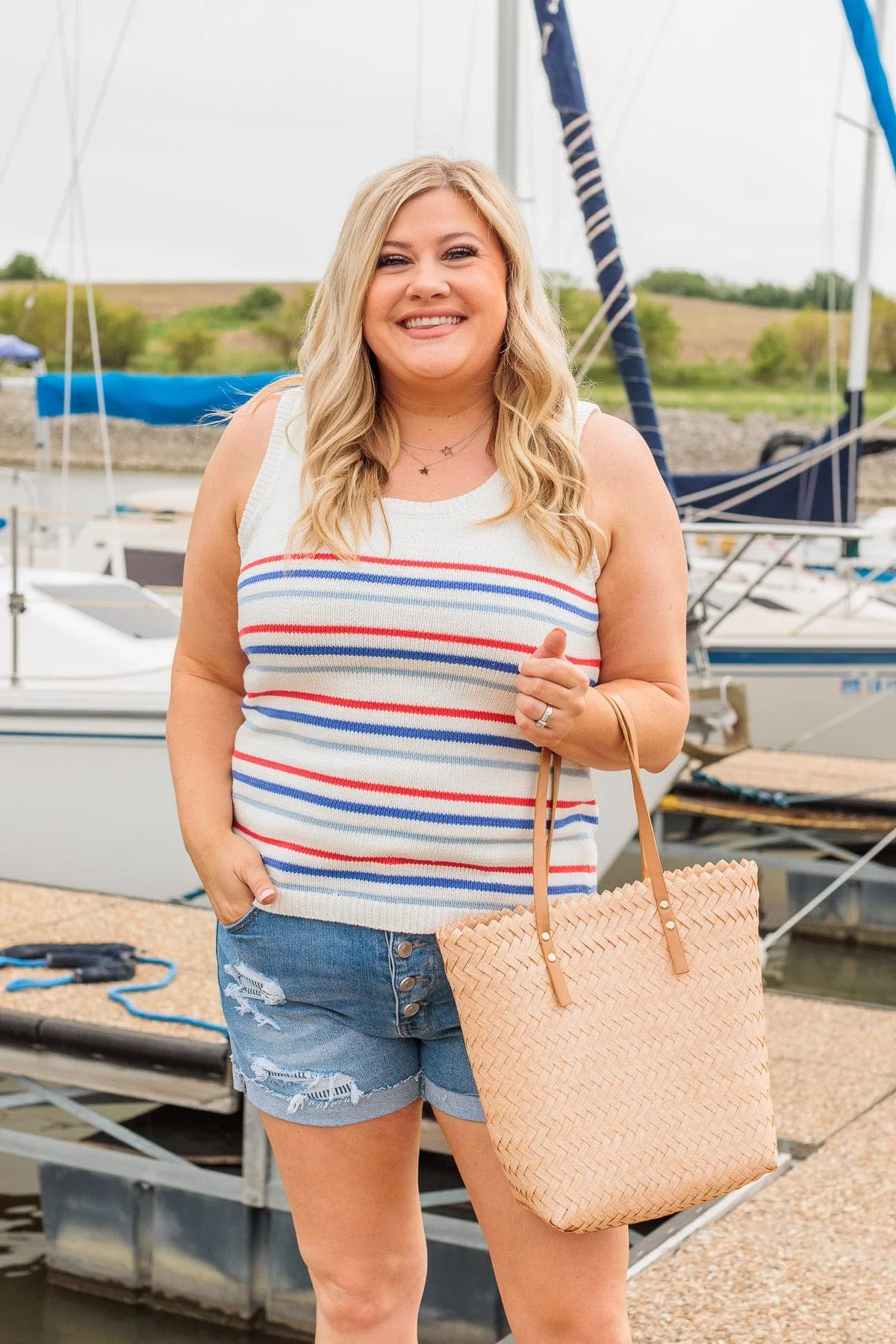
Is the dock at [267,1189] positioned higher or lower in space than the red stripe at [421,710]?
lower

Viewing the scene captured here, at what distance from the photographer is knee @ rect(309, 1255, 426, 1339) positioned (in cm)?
176

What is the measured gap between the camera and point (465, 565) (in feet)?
5.25

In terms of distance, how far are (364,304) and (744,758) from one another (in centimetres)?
783

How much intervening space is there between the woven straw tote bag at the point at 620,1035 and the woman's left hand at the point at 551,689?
8cm

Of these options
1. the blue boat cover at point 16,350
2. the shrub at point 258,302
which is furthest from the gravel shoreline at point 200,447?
the blue boat cover at point 16,350

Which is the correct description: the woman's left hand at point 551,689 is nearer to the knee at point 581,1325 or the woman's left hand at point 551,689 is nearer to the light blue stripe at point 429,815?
the light blue stripe at point 429,815

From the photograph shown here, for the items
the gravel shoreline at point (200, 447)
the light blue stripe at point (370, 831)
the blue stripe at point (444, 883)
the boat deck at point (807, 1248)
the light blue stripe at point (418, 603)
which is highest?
the gravel shoreline at point (200, 447)

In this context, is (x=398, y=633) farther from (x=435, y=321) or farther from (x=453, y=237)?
(x=453, y=237)

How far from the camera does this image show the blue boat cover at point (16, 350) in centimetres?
1188

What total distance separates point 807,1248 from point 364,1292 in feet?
4.87

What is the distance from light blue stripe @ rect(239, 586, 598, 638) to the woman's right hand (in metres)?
0.29

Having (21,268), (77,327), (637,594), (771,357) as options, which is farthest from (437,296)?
(771,357)

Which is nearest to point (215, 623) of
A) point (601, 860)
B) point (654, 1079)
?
point (654, 1079)

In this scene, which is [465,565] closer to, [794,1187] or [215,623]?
[215,623]
